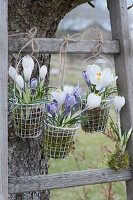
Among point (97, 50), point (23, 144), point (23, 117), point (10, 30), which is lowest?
point (23, 144)

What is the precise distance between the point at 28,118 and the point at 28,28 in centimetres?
43

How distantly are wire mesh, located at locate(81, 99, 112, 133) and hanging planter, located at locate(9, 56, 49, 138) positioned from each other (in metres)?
0.18

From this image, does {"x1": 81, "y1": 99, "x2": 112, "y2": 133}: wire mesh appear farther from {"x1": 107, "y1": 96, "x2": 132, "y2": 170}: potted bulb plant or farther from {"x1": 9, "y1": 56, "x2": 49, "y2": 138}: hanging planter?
{"x1": 9, "y1": 56, "x2": 49, "y2": 138}: hanging planter

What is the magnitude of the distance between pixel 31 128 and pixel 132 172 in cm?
42

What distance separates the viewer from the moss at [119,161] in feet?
3.22

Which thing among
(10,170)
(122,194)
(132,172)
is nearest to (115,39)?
(132,172)

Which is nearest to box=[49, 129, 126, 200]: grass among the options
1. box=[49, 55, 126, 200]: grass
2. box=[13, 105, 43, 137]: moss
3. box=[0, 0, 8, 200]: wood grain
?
box=[49, 55, 126, 200]: grass

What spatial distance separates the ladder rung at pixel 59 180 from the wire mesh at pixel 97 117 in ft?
0.53

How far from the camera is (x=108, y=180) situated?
0.97 m

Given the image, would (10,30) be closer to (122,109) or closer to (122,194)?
(122,109)

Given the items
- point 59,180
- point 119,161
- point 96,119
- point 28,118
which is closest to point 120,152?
point 119,161

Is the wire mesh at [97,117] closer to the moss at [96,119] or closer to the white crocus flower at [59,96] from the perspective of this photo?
the moss at [96,119]

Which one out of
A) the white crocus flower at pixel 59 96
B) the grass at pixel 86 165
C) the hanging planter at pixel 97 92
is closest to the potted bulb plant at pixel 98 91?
the hanging planter at pixel 97 92

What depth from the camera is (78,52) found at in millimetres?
980
